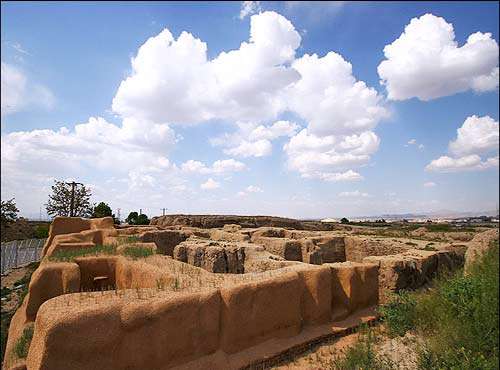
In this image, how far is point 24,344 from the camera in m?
7.38

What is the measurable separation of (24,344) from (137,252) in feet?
10.5

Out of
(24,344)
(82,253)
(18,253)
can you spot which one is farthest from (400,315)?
(18,253)

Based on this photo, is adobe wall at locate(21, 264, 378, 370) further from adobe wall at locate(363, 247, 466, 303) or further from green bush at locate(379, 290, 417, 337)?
adobe wall at locate(363, 247, 466, 303)

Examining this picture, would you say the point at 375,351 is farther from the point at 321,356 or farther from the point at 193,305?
the point at 193,305

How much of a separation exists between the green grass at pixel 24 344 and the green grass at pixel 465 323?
7.75m

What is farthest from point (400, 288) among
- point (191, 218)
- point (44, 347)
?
point (191, 218)

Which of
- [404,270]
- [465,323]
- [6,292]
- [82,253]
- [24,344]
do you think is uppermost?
[82,253]

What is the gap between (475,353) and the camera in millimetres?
4613

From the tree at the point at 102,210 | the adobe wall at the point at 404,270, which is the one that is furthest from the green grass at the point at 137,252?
the tree at the point at 102,210

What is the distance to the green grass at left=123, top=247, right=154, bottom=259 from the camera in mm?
9195

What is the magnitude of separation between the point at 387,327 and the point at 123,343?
218 inches

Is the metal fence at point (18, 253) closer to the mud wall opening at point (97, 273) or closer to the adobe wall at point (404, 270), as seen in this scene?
the mud wall opening at point (97, 273)

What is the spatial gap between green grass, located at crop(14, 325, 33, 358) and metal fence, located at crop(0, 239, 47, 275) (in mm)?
17350

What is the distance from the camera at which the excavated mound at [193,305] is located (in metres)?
4.21
